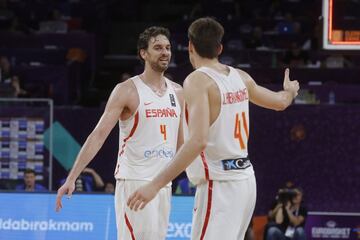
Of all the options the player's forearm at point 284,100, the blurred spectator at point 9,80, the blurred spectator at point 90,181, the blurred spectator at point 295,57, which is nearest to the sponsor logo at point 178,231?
the blurred spectator at point 90,181

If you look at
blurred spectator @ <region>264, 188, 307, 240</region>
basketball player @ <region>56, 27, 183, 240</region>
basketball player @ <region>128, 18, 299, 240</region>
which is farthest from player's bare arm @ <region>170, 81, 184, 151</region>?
blurred spectator @ <region>264, 188, 307, 240</region>

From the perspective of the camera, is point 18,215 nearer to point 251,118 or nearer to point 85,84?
point 251,118

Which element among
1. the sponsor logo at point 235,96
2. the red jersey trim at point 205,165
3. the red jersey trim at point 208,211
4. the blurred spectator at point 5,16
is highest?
the blurred spectator at point 5,16

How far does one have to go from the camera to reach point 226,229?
572 cm

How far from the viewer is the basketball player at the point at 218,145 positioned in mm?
5625

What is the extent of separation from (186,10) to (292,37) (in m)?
4.13

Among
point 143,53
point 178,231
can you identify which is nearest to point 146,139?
point 143,53

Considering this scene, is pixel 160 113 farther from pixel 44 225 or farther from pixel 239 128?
pixel 44 225

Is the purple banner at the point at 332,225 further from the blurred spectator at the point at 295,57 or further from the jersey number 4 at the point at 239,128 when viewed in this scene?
the jersey number 4 at the point at 239,128

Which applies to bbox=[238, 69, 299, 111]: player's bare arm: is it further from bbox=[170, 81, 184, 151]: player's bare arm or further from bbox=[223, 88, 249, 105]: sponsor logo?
bbox=[170, 81, 184, 151]: player's bare arm

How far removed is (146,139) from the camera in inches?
294

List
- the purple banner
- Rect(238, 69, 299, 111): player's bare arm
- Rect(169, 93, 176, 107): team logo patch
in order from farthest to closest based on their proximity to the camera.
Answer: the purple banner < Rect(169, 93, 176, 107): team logo patch < Rect(238, 69, 299, 111): player's bare arm

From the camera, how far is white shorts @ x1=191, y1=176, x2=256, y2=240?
5711 mm

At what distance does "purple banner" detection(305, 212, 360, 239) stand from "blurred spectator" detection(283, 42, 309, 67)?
10.7 ft
